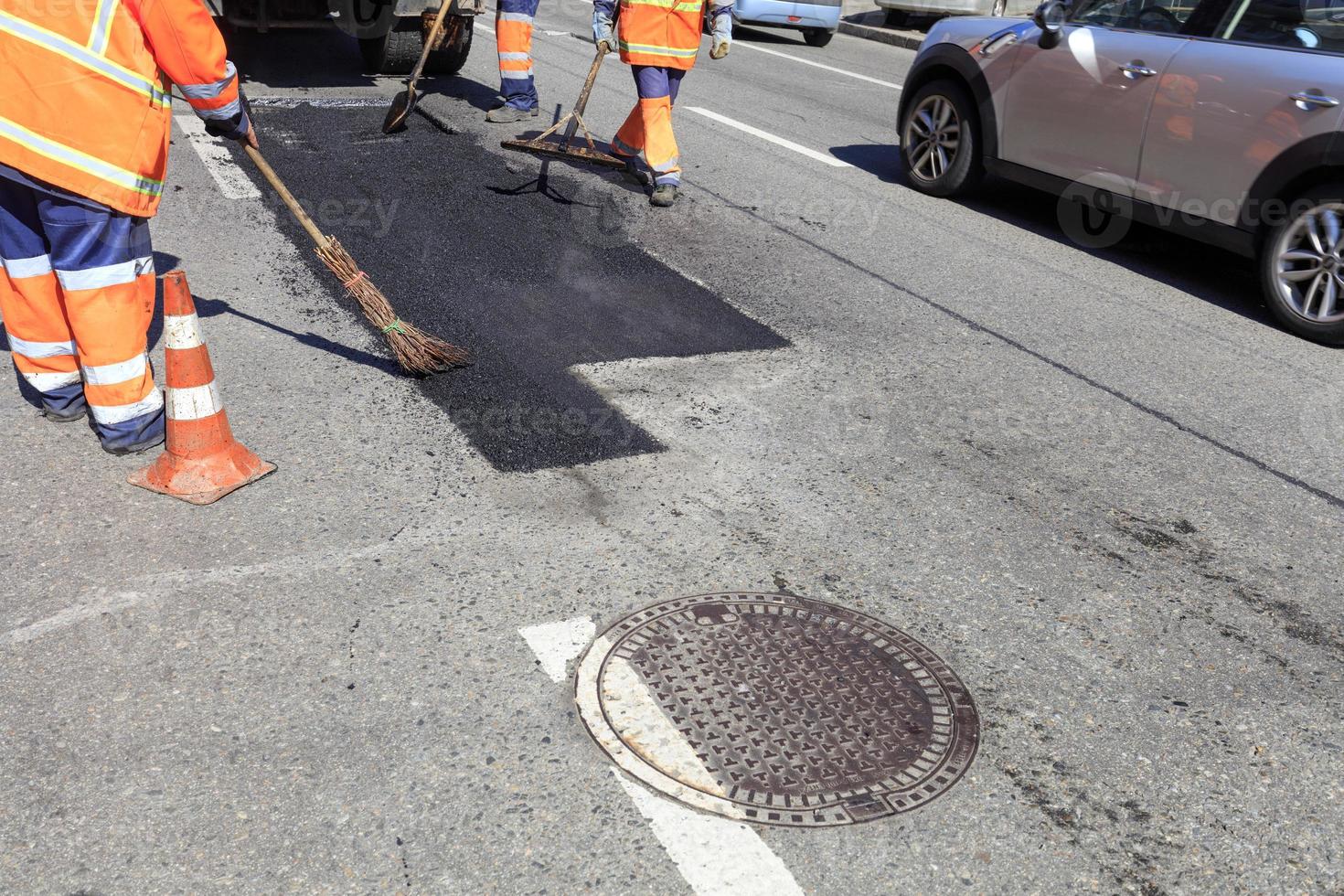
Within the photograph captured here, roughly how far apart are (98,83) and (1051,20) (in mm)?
5349

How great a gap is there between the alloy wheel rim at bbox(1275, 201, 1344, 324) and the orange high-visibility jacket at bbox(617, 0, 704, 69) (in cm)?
341

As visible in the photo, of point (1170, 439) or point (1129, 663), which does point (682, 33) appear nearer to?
point (1170, 439)

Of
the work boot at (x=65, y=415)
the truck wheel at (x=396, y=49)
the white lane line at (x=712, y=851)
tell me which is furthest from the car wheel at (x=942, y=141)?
the white lane line at (x=712, y=851)

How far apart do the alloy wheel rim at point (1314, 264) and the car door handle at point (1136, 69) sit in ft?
3.80

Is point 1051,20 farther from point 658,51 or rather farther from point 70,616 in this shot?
point 70,616

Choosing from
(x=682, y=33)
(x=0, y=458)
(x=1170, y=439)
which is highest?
(x=682, y=33)

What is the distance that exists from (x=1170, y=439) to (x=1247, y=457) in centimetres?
29

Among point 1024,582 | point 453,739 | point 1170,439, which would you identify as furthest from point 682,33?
point 453,739

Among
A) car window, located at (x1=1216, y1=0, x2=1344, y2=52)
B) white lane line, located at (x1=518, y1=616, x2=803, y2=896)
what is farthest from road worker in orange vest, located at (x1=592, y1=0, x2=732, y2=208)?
white lane line, located at (x1=518, y1=616, x2=803, y2=896)

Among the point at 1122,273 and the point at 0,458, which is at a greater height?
the point at 1122,273

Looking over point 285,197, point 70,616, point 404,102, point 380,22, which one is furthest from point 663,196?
point 70,616

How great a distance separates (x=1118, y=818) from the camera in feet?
9.42

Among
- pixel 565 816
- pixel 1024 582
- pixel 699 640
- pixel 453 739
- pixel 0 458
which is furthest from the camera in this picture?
pixel 0 458

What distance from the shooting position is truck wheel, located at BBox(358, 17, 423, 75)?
10.3m
